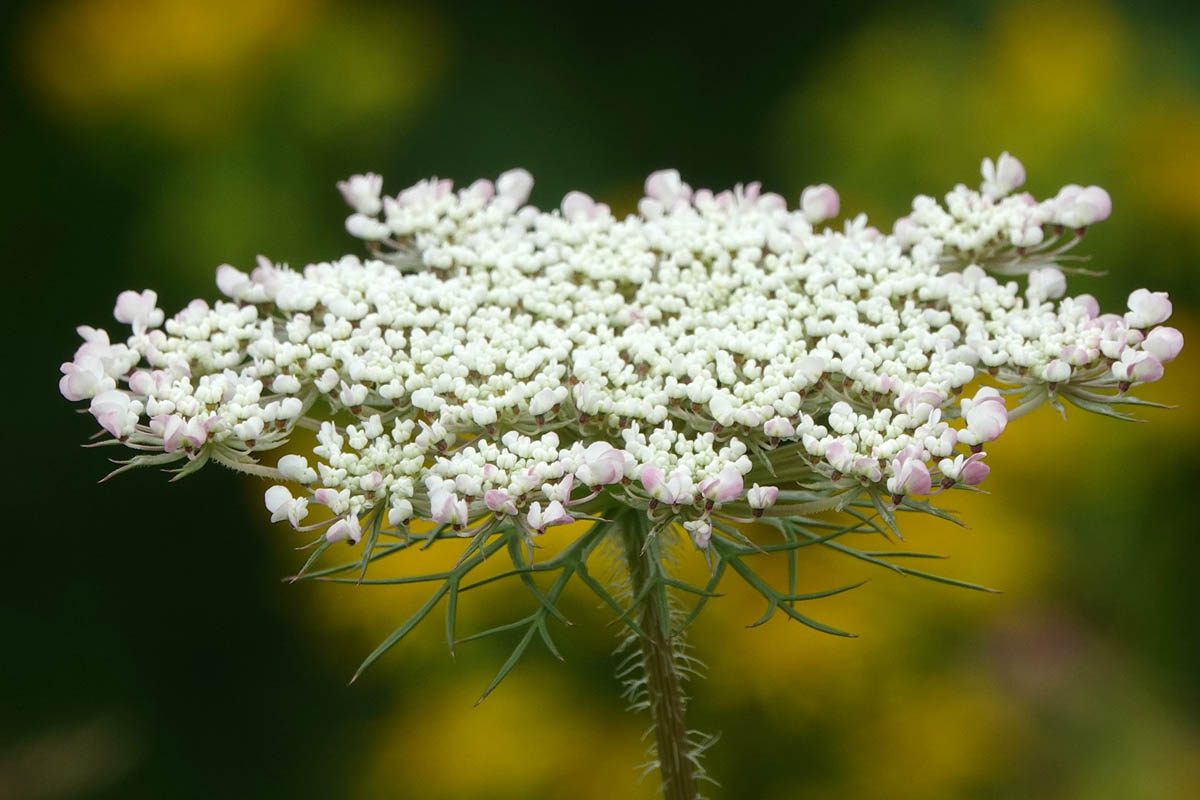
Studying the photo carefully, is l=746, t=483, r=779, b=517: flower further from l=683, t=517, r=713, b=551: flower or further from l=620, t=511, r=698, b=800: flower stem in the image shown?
l=620, t=511, r=698, b=800: flower stem

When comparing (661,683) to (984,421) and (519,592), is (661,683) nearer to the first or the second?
(984,421)

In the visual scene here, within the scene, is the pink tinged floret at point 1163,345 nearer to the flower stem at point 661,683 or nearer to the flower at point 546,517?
the flower stem at point 661,683

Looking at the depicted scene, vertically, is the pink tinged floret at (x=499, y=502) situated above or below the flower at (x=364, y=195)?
below

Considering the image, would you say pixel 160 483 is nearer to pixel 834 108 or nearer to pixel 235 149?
pixel 235 149

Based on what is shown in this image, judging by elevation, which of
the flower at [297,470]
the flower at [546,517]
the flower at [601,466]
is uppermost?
the flower at [297,470]

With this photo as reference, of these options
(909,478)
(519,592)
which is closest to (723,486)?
(909,478)

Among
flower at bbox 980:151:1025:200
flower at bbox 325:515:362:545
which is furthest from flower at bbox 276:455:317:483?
flower at bbox 980:151:1025:200

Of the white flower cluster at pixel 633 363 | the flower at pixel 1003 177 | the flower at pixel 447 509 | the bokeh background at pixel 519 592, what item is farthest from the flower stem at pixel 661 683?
the bokeh background at pixel 519 592
